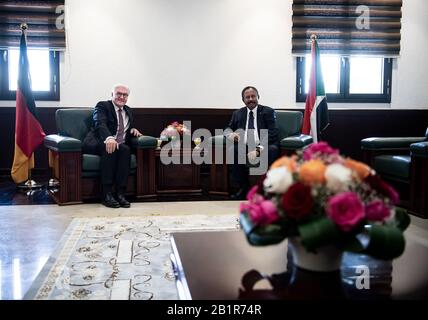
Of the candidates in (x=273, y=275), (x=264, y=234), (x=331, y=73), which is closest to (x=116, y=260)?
(x=273, y=275)

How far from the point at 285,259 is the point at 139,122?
→ 4717mm

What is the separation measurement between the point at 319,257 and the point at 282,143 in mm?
3589

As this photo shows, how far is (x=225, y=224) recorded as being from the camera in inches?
159

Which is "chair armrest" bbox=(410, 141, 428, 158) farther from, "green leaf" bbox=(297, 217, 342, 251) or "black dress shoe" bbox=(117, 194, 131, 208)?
"green leaf" bbox=(297, 217, 342, 251)

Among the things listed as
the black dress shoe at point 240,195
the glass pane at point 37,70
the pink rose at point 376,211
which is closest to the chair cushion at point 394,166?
the black dress shoe at point 240,195

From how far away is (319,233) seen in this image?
155cm

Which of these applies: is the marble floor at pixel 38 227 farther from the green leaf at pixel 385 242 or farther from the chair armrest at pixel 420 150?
the green leaf at pixel 385 242

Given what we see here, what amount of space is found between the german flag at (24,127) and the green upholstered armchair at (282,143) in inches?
77.1

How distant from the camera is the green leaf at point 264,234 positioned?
165 centimetres

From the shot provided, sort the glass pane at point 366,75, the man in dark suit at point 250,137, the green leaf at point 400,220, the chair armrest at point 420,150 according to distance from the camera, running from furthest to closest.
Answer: the glass pane at point 366,75, the man in dark suit at point 250,137, the chair armrest at point 420,150, the green leaf at point 400,220

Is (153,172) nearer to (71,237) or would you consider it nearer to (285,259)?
(71,237)

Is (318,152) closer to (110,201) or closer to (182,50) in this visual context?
(110,201)

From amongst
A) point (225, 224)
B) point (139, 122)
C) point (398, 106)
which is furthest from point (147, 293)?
point (398, 106)

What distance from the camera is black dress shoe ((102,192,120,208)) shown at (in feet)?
15.7
